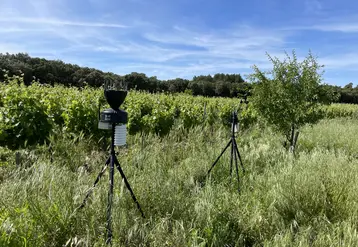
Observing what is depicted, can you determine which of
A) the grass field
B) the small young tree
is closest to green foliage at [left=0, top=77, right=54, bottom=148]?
the grass field

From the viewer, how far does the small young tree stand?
16.9 feet

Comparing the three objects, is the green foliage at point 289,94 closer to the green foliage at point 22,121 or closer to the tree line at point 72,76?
the green foliage at point 22,121

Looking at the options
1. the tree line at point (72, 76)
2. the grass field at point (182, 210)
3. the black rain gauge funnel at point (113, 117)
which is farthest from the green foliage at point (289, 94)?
the tree line at point (72, 76)

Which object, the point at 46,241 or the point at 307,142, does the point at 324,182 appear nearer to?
the point at 46,241

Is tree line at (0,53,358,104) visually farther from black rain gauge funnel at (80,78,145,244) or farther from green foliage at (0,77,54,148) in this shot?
black rain gauge funnel at (80,78,145,244)

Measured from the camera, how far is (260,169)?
4.19 m

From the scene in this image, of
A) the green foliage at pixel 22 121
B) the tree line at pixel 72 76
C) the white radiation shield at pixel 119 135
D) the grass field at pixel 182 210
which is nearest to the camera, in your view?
the grass field at pixel 182 210

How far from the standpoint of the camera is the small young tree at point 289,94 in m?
5.16

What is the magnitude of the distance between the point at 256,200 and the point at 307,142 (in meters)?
4.75

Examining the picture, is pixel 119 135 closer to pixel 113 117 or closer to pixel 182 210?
pixel 113 117

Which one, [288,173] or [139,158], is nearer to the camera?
[288,173]

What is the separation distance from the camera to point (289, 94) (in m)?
5.18

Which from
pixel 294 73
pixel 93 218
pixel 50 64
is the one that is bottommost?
pixel 93 218

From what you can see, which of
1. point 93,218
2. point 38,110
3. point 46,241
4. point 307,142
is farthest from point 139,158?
point 307,142
